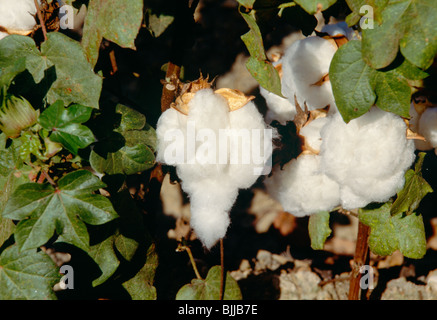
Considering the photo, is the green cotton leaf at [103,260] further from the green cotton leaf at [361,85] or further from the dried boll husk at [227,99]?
the green cotton leaf at [361,85]

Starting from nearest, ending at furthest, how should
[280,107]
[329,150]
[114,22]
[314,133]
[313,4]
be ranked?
[313,4], [114,22], [329,150], [314,133], [280,107]

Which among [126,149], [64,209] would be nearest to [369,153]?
[126,149]

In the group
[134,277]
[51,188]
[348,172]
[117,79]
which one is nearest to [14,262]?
[51,188]

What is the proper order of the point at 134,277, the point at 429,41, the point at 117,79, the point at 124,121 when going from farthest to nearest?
the point at 117,79, the point at 134,277, the point at 124,121, the point at 429,41

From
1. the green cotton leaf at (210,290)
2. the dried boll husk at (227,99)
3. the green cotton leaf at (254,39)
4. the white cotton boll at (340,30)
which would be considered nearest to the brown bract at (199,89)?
the dried boll husk at (227,99)

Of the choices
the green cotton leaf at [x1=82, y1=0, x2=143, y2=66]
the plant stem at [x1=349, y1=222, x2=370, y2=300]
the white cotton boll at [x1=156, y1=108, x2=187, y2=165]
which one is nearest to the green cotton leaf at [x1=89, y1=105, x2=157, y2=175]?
the white cotton boll at [x1=156, y1=108, x2=187, y2=165]

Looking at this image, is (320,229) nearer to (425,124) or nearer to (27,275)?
(425,124)

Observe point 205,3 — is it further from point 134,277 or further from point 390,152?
point 134,277
